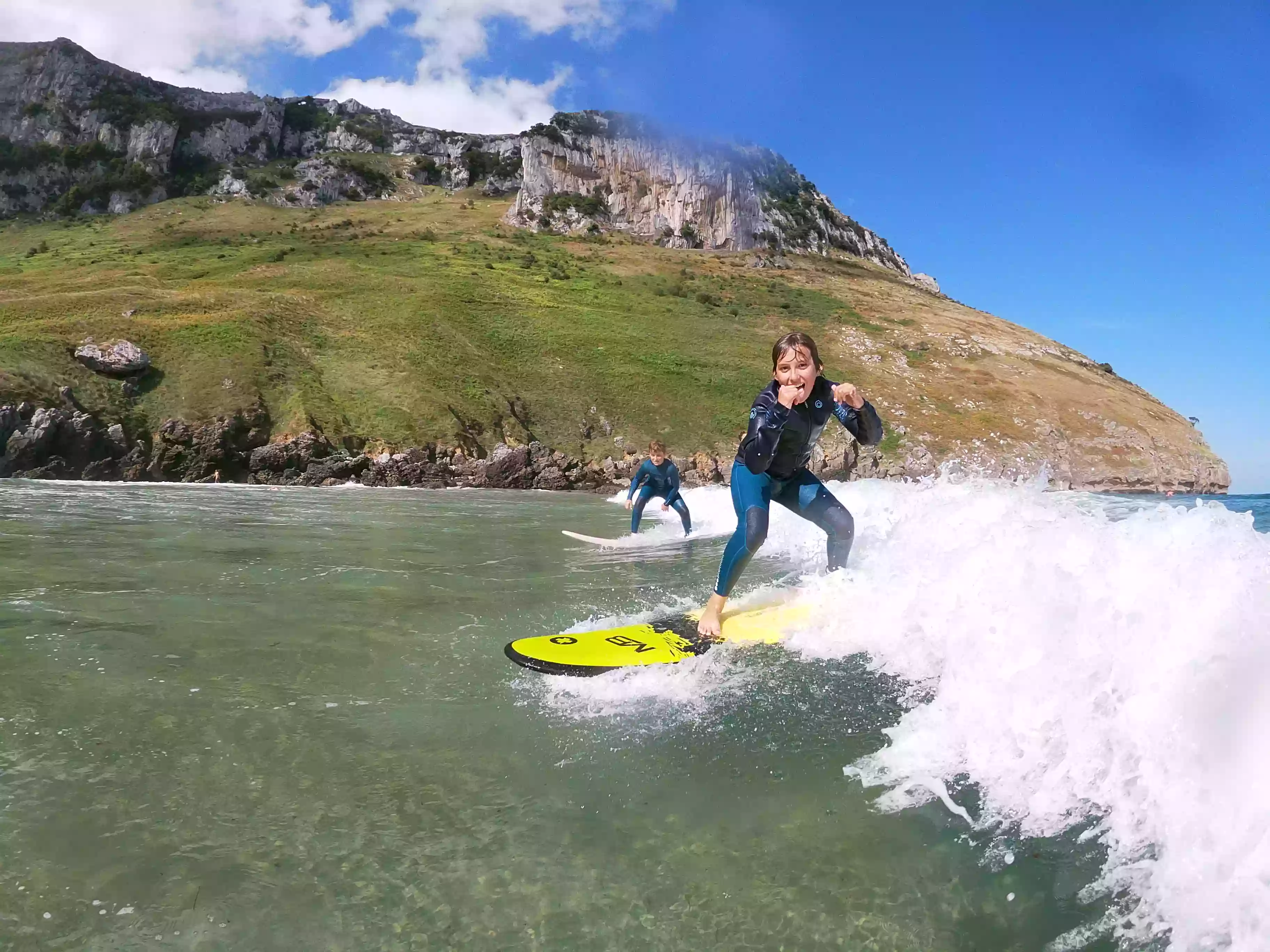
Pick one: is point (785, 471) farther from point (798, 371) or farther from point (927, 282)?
point (927, 282)

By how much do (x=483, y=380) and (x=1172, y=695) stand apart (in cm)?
5007

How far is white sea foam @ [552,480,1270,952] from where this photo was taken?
272 centimetres

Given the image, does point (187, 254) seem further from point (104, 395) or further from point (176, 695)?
point (176, 695)

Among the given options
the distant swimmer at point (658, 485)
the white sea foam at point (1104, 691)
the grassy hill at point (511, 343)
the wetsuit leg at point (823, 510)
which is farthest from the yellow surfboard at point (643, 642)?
the grassy hill at point (511, 343)

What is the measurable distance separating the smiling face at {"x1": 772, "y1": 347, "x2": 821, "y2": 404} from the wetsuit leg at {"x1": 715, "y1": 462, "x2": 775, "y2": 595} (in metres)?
0.82

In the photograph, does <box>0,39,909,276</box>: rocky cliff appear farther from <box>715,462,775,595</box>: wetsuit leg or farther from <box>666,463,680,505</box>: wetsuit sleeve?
<box>715,462,775,595</box>: wetsuit leg

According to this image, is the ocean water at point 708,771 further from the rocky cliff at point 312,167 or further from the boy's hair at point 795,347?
the rocky cliff at point 312,167

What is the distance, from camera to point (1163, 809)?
3010 millimetres

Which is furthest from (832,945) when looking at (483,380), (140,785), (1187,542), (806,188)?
(806,188)

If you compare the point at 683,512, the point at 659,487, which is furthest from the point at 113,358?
the point at 683,512

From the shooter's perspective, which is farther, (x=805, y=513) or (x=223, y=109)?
(x=223, y=109)

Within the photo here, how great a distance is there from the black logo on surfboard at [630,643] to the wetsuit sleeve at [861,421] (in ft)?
8.43

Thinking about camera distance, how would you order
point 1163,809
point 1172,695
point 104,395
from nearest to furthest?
point 1163,809 < point 1172,695 < point 104,395

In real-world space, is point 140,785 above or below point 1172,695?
below
